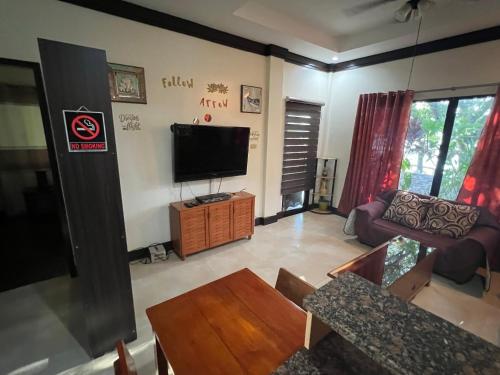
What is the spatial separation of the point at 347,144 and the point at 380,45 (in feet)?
4.98

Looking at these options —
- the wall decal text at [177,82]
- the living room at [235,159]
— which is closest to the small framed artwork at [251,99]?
the living room at [235,159]

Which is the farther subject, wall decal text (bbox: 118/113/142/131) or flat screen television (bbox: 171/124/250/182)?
flat screen television (bbox: 171/124/250/182)

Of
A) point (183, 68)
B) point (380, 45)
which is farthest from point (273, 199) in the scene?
point (380, 45)

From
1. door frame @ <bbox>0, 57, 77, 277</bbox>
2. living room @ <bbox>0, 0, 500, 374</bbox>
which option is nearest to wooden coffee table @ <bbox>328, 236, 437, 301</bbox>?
living room @ <bbox>0, 0, 500, 374</bbox>

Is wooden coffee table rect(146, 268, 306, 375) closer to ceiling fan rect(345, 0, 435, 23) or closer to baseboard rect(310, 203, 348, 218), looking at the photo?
ceiling fan rect(345, 0, 435, 23)

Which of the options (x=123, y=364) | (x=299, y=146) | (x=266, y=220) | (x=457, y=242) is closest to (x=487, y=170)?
(x=457, y=242)

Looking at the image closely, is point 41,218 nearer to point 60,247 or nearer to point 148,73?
point 60,247

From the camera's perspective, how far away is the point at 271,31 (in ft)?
9.36

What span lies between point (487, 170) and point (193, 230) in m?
3.46

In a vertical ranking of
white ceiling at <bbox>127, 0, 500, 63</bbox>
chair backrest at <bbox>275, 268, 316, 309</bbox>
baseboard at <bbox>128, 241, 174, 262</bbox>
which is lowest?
baseboard at <bbox>128, 241, 174, 262</bbox>

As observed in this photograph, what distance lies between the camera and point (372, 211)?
325cm

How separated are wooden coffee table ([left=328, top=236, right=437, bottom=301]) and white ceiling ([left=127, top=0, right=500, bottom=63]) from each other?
242 centimetres

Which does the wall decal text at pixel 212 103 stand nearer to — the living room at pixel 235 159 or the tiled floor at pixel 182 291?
the living room at pixel 235 159

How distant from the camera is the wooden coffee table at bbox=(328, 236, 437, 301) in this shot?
6.67 feet
